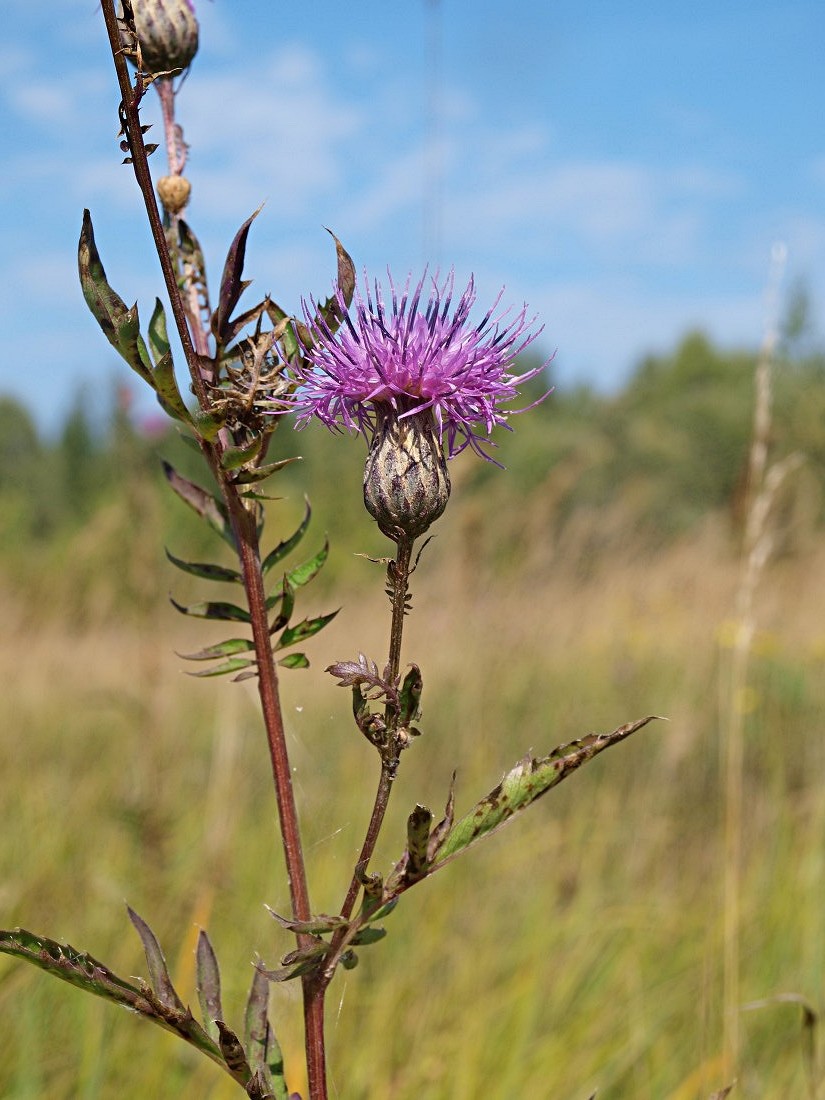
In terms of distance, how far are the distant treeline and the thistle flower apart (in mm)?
1944

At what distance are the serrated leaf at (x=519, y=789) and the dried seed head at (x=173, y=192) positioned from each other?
592 mm

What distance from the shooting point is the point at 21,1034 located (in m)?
2.09

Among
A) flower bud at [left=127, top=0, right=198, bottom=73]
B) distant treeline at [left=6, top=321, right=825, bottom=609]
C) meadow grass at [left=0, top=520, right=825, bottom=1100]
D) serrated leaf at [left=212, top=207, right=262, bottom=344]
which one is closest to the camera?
serrated leaf at [left=212, top=207, right=262, bottom=344]

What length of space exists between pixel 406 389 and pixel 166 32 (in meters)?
0.42

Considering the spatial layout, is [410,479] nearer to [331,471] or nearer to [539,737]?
[539,737]

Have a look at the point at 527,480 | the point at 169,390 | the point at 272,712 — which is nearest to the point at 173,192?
the point at 169,390

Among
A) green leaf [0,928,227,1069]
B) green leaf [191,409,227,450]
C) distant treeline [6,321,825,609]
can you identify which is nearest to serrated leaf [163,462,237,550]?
green leaf [191,409,227,450]

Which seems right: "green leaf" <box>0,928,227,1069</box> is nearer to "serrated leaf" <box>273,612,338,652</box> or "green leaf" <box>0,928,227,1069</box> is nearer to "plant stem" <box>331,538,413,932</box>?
"plant stem" <box>331,538,413,932</box>

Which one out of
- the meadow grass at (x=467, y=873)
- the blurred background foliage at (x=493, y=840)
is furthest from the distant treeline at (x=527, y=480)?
the meadow grass at (x=467, y=873)

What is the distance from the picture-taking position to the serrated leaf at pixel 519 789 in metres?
0.77

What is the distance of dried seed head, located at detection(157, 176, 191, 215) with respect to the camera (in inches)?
37.1

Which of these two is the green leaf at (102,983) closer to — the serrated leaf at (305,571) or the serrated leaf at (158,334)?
the serrated leaf at (305,571)

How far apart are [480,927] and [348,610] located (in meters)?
6.54

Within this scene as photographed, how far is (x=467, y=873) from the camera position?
325cm
